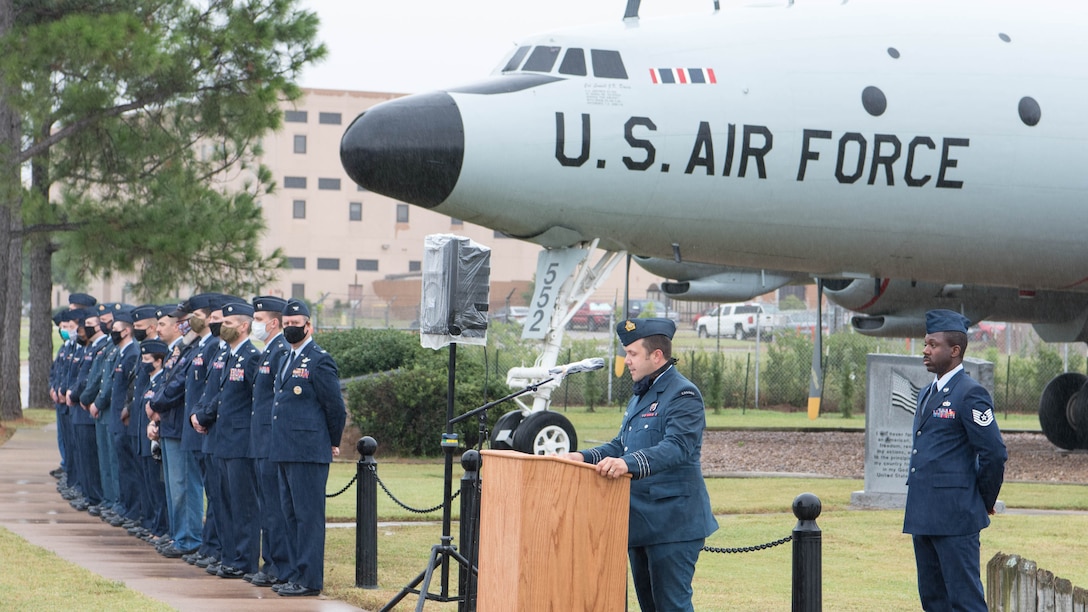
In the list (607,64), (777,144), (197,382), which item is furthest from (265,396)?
(777,144)

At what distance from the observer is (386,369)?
70.4 ft

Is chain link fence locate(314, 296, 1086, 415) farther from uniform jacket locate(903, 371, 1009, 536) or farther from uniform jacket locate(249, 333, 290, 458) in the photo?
uniform jacket locate(903, 371, 1009, 536)

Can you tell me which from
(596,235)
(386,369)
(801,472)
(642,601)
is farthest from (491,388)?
(642,601)

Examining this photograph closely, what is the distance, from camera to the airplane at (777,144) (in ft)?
39.6

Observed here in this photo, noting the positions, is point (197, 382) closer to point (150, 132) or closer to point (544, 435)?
point (544, 435)

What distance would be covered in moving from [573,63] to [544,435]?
11.2ft

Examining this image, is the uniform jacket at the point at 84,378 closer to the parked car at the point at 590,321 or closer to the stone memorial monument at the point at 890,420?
the stone memorial monument at the point at 890,420

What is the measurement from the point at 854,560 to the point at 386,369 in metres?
11.8

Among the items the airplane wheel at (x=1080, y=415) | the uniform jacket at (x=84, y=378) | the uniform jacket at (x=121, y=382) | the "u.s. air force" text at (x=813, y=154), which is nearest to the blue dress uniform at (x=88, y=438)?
the uniform jacket at (x=84, y=378)

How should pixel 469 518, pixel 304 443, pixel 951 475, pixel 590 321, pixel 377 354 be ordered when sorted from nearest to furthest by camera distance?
pixel 951 475 < pixel 469 518 < pixel 304 443 < pixel 377 354 < pixel 590 321

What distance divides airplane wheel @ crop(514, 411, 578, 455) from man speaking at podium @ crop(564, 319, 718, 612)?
194 inches

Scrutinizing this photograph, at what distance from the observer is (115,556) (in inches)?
426

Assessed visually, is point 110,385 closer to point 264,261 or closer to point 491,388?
point 491,388

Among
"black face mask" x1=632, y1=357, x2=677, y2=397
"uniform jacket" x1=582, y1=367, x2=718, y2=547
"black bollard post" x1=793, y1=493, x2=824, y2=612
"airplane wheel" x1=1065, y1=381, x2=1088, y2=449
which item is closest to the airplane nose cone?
"black face mask" x1=632, y1=357, x2=677, y2=397
